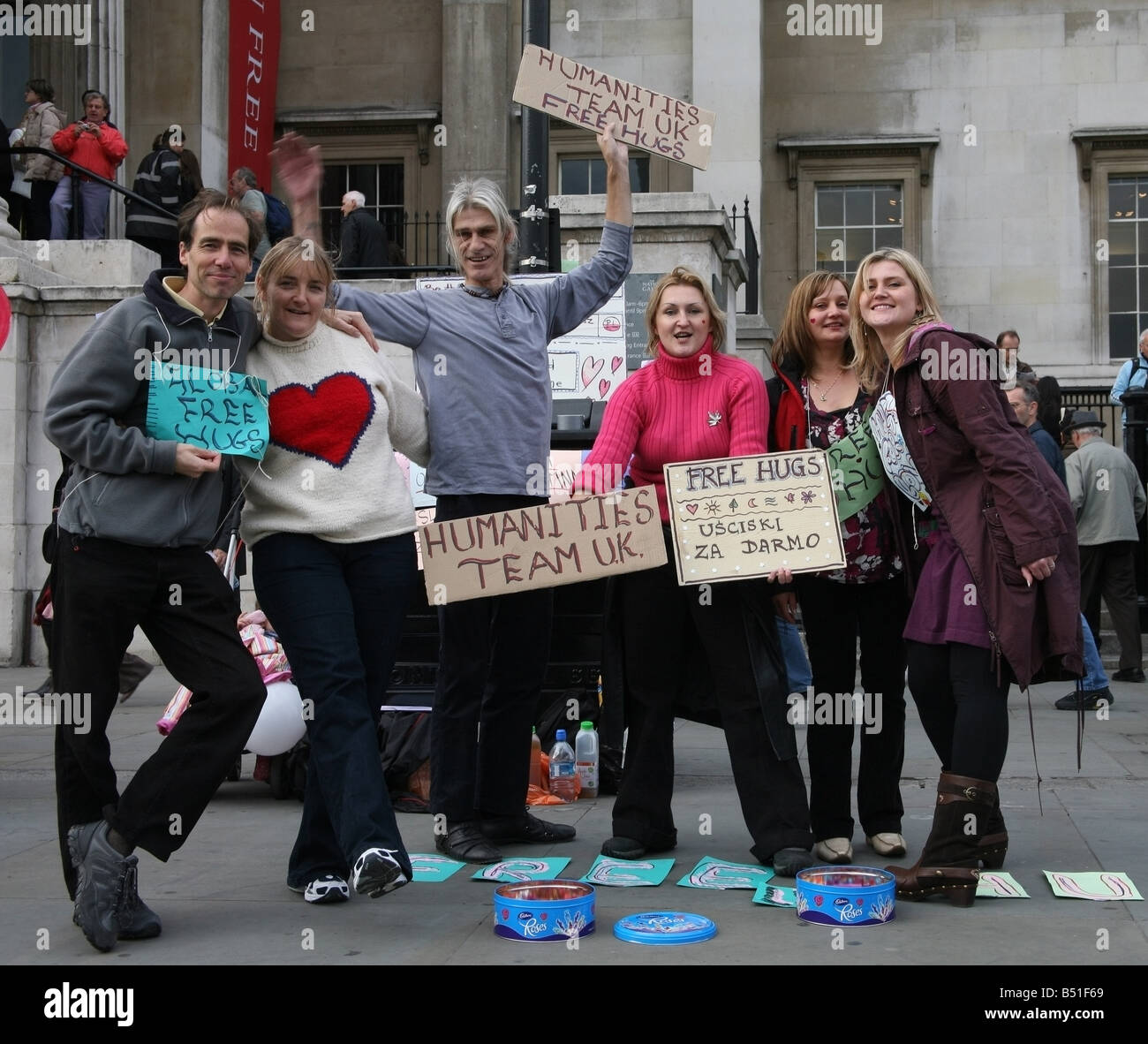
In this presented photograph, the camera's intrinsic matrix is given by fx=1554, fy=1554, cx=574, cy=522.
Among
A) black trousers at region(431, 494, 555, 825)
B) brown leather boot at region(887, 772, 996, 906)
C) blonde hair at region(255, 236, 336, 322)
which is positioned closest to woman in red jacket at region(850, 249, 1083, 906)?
brown leather boot at region(887, 772, 996, 906)

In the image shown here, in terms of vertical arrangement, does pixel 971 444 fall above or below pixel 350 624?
above

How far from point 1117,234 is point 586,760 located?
1659 cm

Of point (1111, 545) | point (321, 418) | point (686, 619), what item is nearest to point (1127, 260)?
point (1111, 545)

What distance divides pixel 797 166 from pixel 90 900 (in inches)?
732

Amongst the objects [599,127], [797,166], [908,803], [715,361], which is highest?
[797,166]

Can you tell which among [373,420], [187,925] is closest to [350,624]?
[373,420]

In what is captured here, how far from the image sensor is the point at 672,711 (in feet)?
17.7

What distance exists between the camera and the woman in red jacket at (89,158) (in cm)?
1453

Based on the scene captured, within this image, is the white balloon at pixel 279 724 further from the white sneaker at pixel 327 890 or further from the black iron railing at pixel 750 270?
the black iron railing at pixel 750 270

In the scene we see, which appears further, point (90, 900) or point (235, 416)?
point (235, 416)

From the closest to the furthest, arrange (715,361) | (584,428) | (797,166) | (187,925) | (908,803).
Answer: (187,925) < (715,361) < (908,803) < (584,428) < (797,166)

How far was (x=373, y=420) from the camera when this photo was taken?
188 inches

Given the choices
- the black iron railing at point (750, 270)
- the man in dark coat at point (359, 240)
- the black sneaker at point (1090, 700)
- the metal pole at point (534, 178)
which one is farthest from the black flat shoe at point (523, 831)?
the black iron railing at point (750, 270)

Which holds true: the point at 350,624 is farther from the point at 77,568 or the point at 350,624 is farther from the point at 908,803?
the point at 908,803
